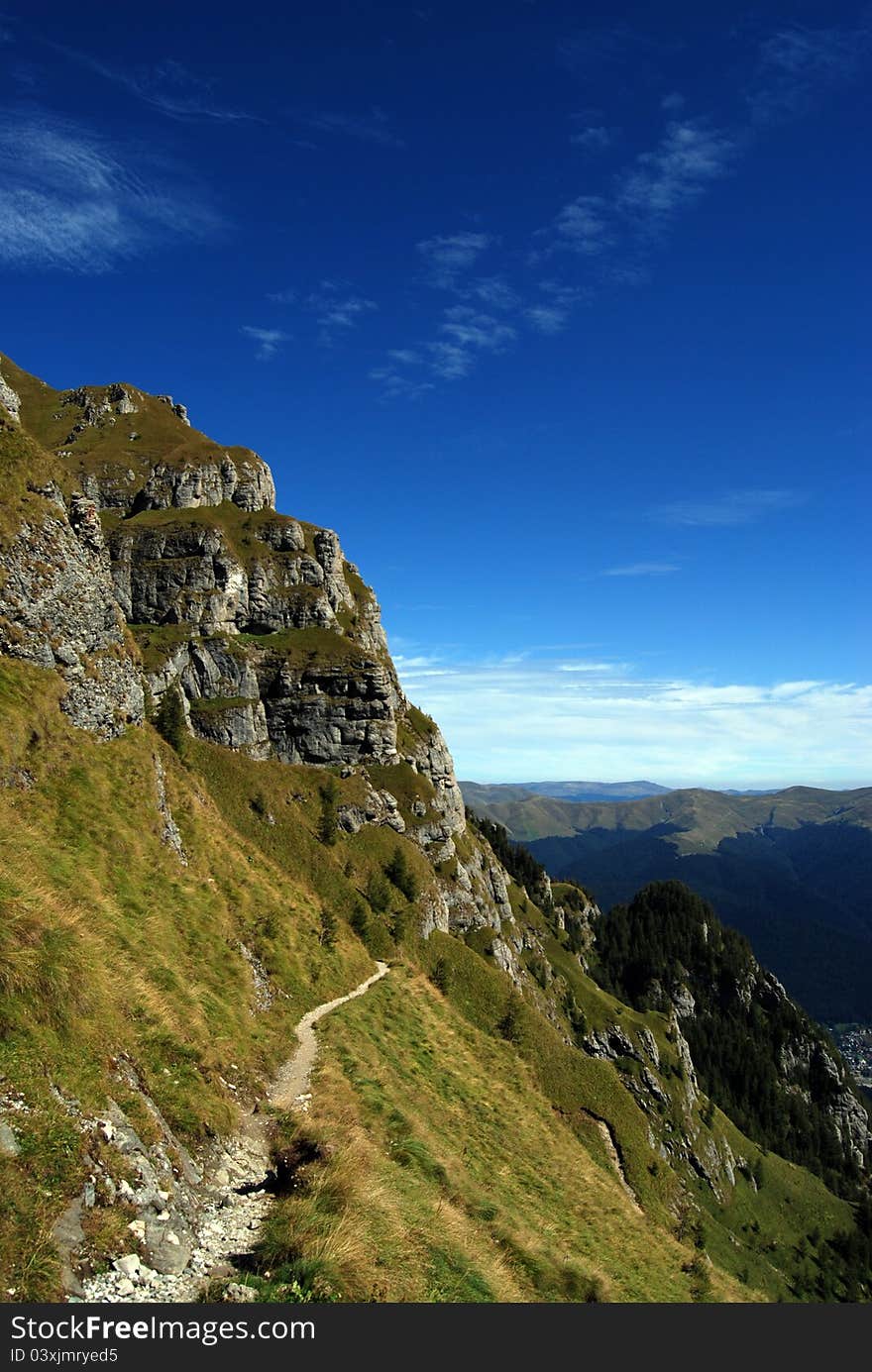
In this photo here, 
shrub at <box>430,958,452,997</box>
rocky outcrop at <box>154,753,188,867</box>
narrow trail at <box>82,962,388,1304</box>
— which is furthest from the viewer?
shrub at <box>430,958,452,997</box>

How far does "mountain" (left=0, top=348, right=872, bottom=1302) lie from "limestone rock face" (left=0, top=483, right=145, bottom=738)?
0.73ft

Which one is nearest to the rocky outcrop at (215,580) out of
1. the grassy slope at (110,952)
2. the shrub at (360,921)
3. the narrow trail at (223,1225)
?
the shrub at (360,921)

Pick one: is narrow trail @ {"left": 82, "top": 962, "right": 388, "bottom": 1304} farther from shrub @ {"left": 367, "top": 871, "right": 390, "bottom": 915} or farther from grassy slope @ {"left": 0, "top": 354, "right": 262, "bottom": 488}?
grassy slope @ {"left": 0, "top": 354, "right": 262, "bottom": 488}

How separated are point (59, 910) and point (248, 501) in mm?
125141

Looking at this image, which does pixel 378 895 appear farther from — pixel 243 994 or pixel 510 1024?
pixel 243 994

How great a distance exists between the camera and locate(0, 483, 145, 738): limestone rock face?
38312 millimetres

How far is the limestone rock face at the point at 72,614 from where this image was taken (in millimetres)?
38312

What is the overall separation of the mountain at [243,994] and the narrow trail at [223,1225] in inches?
3.7

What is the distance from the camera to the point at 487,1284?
1711 cm

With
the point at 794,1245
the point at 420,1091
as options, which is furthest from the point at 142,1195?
the point at 794,1245

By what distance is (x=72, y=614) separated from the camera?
42031mm

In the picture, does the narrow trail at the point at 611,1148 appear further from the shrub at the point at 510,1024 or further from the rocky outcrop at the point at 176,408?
the rocky outcrop at the point at 176,408

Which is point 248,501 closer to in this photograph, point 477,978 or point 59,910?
point 477,978

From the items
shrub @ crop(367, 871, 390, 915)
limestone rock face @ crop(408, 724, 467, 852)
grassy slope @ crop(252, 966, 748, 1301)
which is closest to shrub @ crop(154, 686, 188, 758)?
grassy slope @ crop(252, 966, 748, 1301)
